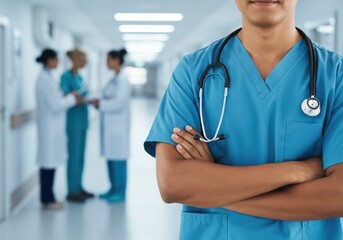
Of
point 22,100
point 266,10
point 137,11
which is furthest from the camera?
point 137,11

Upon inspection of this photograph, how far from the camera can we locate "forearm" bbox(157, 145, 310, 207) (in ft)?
3.47

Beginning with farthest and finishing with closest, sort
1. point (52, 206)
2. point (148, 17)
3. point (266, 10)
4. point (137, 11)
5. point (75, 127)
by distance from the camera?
1. point (148, 17)
2. point (137, 11)
3. point (75, 127)
4. point (52, 206)
5. point (266, 10)

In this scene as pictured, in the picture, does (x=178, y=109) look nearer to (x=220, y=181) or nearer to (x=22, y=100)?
(x=220, y=181)

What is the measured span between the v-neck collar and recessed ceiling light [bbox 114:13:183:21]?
552 centimetres

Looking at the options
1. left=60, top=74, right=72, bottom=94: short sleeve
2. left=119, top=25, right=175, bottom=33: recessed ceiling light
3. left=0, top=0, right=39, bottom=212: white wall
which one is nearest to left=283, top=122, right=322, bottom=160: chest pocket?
left=0, top=0, right=39, bottom=212: white wall

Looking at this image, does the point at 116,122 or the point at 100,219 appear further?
the point at 116,122

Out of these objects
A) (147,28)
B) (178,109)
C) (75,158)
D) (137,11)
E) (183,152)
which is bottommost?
(75,158)

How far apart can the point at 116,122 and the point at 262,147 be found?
3.67m

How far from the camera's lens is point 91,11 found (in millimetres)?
6277

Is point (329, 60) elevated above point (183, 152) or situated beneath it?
elevated above

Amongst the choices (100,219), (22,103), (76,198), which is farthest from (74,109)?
(100,219)

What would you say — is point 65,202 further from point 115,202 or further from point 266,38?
point 266,38

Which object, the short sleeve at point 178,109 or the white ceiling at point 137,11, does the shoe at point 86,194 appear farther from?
the short sleeve at point 178,109

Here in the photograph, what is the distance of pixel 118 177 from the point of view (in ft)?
15.5
